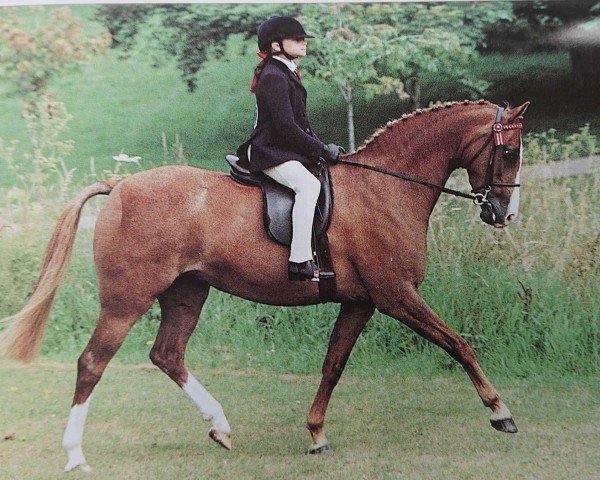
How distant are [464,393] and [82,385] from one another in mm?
1999

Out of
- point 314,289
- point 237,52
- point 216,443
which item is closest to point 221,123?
point 237,52

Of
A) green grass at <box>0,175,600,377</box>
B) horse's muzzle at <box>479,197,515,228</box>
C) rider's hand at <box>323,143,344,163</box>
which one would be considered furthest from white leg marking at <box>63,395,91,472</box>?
horse's muzzle at <box>479,197,515,228</box>

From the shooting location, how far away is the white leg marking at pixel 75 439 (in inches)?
158

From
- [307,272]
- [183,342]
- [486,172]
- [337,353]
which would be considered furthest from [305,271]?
[486,172]

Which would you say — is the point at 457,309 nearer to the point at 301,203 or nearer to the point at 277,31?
the point at 301,203

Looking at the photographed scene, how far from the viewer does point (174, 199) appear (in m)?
4.11

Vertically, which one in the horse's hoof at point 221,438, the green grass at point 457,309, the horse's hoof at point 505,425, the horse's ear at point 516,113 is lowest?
the horse's hoof at point 221,438

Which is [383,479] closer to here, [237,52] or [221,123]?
[221,123]

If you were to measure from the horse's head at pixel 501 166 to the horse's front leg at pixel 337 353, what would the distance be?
83 centimetres

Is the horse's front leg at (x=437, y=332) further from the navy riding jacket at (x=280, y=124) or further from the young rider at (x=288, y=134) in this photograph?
the navy riding jacket at (x=280, y=124)

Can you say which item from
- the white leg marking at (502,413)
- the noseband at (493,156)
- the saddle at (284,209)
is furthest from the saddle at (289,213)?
the white leg marking at (502,413)

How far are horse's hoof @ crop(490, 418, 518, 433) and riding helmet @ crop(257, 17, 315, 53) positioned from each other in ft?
7.31

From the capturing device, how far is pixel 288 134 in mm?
Result: 4004

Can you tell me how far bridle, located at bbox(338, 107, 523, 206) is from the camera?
406 cm
